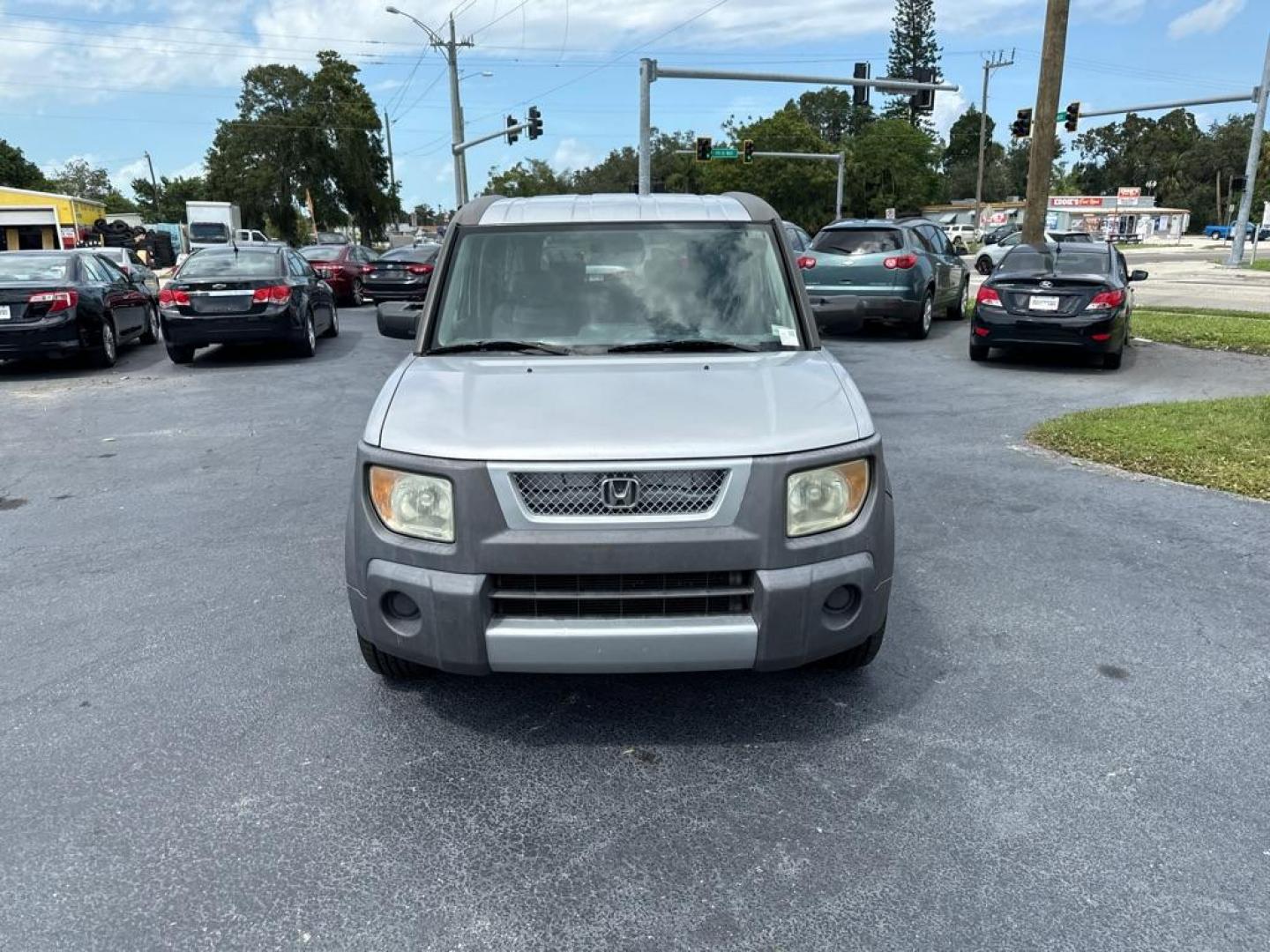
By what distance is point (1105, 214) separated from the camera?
82.8m

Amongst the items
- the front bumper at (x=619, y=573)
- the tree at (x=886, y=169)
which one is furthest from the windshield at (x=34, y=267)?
the tree at (x=886, y=169)

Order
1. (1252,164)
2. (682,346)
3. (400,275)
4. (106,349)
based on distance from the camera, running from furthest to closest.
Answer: (1252,164), (400,275), (106,349), (682,346)

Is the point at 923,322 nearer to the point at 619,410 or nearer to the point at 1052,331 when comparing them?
the point at 1052,331

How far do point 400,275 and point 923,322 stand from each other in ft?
34.5

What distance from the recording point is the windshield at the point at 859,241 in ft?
46.8

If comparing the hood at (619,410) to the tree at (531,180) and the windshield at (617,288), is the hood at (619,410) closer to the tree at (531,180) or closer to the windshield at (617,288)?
the windshield at (617,288)

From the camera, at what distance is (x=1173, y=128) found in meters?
121

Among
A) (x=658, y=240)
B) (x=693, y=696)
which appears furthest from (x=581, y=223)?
(x=693, y=696)

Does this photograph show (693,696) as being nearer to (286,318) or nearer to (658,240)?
(658,240)

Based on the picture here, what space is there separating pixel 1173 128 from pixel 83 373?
5508 inches

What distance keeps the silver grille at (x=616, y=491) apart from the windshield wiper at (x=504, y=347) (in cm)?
101

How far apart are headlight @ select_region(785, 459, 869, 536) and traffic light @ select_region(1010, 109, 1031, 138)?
84.1 feet

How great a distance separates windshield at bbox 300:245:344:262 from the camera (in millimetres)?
20438

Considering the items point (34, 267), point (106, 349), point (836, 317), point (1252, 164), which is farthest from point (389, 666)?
point (1252, 164)
